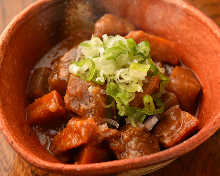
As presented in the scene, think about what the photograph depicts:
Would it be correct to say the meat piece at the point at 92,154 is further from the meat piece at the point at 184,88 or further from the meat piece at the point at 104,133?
the meat piece at the point at 184,88

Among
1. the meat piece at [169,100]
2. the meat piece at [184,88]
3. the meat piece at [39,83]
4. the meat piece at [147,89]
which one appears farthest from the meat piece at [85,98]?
the meat piece at [184,88]

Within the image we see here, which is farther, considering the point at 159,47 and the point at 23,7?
the point at 23,7

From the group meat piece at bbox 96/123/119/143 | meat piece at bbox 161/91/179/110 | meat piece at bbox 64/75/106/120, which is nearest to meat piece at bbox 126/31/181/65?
meat piece at bbox 161/91/179/110

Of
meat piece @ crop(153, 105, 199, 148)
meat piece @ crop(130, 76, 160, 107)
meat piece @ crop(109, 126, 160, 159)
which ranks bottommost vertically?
meat piece @ crop(109, 126, 160, 159)

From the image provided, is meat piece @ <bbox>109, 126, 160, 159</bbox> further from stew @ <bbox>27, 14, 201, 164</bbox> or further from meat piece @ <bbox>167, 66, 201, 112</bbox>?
meat piece @ <bbox>167, 66, 201, 112</bbox>

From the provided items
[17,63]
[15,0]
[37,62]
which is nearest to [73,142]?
[17,63]

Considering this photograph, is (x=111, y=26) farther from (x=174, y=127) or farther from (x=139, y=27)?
(x=174, y=127)

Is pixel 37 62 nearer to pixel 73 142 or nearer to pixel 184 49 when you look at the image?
A: pixel 73 142

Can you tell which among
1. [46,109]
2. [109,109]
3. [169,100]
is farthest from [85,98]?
[169,100]
